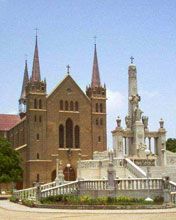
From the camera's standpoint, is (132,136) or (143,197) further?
(132,136)

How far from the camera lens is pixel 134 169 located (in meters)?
44.8

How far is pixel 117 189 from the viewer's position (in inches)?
1324

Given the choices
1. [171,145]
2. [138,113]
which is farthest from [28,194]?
[171,145]

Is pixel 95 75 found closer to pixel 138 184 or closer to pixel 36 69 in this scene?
pixel 36 69

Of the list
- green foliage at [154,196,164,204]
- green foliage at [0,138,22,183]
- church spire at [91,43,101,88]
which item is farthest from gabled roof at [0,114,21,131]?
green foliage at [154,196,164,204]

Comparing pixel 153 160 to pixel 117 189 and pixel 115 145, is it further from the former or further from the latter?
pixel 117 189

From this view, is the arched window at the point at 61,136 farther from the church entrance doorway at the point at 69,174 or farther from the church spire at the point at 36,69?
the church spire at the point at 36,69

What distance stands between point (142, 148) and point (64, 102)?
32554 millimetres

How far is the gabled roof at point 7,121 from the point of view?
94338 millimetres

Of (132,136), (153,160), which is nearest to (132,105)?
(132,136)

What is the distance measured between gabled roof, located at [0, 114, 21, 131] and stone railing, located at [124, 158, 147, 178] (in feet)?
166

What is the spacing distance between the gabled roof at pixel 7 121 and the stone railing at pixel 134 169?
166ft

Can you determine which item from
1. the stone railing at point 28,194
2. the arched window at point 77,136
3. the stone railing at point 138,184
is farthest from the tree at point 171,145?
the stone railing at point 138,184

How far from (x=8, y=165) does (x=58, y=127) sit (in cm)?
2368
